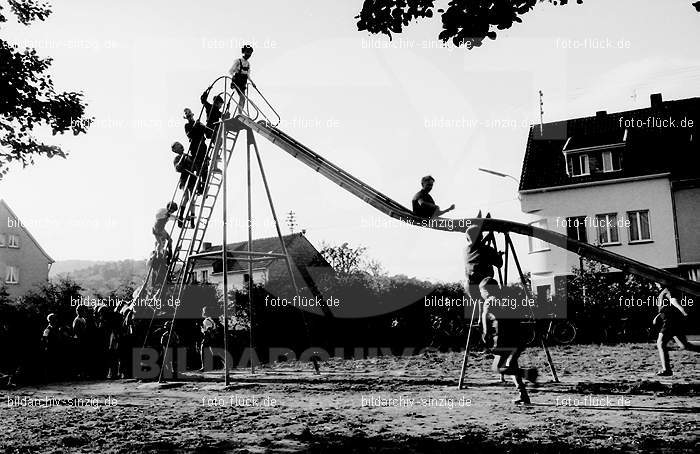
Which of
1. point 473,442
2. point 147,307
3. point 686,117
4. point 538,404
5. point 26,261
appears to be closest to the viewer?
point 473,442

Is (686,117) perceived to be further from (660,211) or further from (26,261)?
(26,261)

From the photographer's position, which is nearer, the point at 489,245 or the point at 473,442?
the point at 473,442

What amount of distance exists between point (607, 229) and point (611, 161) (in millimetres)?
3775

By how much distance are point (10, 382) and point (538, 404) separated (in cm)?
1334

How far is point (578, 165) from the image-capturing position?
34562 millimetres

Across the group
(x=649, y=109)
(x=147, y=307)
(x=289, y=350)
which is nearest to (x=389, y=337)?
(x=289, y=350)

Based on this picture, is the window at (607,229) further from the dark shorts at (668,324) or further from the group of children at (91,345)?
the group of children at (91,345)

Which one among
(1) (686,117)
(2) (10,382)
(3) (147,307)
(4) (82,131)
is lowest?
(2) (10,382)

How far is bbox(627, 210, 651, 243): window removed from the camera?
32219 mm

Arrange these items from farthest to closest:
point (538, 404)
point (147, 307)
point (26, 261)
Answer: point (26, 261) → point (147, 307) → point (538, 404)

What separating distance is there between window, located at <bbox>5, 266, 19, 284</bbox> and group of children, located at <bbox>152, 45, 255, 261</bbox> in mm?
44919

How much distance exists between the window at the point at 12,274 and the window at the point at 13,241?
75.2 inches

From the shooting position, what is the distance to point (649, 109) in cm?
3688

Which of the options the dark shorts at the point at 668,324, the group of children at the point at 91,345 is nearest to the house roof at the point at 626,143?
the dark shorts at the point at 668,324
